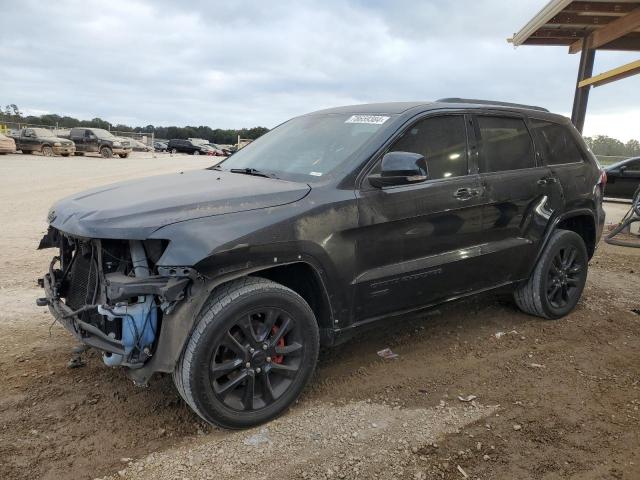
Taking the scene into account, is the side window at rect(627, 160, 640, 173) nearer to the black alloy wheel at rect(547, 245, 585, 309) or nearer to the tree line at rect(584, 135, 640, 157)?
the tree line at rect(584, 135, 640, 157)

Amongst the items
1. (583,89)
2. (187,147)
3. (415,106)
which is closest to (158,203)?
(415,106)

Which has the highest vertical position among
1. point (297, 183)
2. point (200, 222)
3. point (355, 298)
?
point (297, 183)

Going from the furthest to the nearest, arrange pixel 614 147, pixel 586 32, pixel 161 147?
pixel 161 147
pixel 614 147
pixel 586 32

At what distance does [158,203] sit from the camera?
2830 mm

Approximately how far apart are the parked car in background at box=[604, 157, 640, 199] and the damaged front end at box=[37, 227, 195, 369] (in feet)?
43.8

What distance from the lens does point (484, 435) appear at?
2.89 m

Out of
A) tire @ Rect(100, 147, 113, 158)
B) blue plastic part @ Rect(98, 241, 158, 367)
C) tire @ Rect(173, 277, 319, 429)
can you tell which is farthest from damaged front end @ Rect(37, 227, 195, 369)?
tire @ Rect(100, 147, 113, 158)

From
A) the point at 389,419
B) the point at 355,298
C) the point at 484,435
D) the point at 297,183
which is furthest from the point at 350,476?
the point at 297,183

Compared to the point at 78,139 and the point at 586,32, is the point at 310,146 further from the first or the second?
the point at 78,139

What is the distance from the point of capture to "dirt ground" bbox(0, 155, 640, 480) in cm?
261

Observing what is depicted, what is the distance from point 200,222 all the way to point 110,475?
1.32 m

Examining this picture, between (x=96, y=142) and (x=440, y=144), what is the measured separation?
99.2ft

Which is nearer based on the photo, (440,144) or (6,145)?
(440,144)

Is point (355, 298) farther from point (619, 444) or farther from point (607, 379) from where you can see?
point (607, 379)
